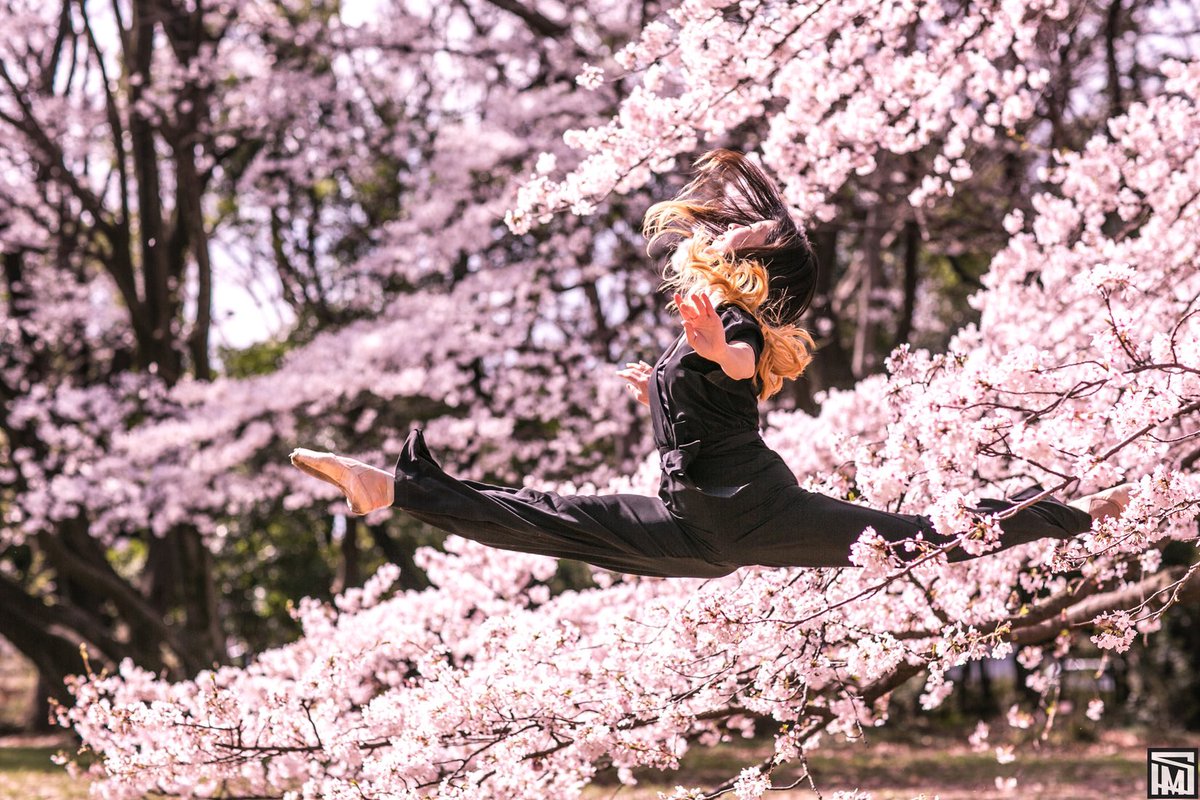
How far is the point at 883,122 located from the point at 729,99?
0.85 meters

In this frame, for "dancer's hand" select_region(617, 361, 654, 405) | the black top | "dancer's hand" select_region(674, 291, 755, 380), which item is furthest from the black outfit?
"dancer's hand" select_region(617, 361, 654, 405)

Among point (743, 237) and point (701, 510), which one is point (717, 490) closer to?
point (701, 510)

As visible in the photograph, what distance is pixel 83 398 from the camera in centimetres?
1114

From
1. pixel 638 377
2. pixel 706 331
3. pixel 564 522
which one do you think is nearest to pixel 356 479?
pixel 564 522

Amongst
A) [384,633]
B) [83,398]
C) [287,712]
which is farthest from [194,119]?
[287,712]

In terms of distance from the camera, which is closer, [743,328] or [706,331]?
[706,331]

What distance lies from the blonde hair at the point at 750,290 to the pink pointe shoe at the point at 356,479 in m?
0.97

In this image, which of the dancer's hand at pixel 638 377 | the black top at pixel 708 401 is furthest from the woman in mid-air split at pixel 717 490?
the dancer's hand at pixel 638 377

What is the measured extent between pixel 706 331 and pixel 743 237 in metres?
0.59

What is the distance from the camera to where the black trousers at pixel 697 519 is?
294 centimetres

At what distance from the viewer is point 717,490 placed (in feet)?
9.71

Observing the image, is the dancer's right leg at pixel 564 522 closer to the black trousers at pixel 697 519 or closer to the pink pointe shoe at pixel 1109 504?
the black trousers at pixel 697 519

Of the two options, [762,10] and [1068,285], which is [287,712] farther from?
[1068,285]

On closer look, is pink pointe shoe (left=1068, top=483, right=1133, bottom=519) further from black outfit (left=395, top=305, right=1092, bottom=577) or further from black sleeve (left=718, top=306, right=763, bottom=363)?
black sleeve (left=718, top=306, right=763, bottom=363)
